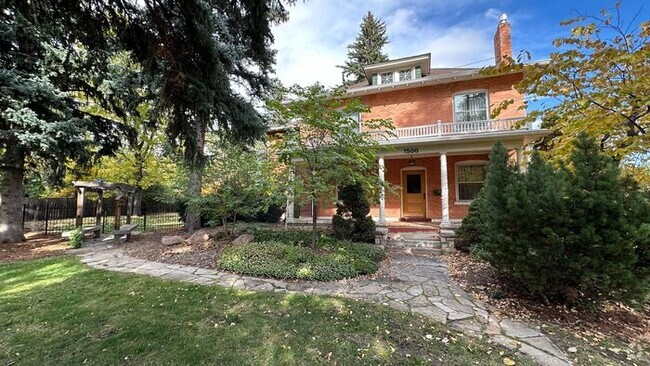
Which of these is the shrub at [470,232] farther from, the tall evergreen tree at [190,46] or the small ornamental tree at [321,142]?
the tall evergreen tree at [190,46]

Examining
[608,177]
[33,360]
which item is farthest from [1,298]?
[608,177]

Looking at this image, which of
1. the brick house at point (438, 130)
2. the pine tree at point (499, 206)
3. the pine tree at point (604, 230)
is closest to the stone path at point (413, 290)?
the pine tree at point (499, 206)

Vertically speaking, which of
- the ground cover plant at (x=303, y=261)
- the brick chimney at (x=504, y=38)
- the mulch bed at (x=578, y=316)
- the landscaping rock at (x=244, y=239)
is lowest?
the mulch bed at (x=578, y=316)

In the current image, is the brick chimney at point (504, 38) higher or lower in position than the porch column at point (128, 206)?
higher

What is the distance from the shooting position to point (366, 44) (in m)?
27.2

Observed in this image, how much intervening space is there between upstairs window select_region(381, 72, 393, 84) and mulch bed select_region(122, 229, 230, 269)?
1023cm

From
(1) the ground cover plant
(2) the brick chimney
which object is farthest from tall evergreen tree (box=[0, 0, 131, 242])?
(2) the brick chimney

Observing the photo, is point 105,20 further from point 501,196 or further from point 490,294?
point 490,294

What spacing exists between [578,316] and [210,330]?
4.73 metres

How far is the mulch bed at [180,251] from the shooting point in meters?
6.25

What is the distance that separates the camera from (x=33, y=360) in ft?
8.43

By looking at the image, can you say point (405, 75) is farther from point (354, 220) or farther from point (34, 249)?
point (34, 249)

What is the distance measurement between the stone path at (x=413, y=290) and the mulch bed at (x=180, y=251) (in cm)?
27

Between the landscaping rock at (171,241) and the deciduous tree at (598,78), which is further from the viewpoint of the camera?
the landscaping rock at (171,241)
